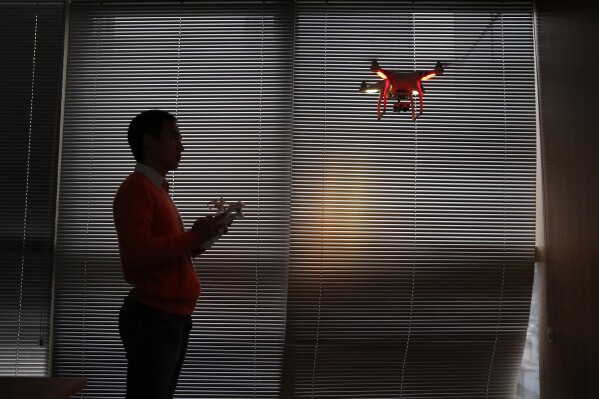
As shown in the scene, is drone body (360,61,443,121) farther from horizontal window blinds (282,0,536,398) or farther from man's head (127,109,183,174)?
man's head (127,109,183,174)

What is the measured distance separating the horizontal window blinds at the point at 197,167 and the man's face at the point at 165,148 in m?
0.84

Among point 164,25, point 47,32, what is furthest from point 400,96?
point 47,32

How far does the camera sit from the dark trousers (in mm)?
1645

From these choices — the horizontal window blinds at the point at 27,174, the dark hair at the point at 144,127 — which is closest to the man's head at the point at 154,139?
the dark hair at the point at 144,127

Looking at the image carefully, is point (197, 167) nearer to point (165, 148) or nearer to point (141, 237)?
point (165, 148)

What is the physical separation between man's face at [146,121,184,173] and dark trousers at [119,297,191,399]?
474mm

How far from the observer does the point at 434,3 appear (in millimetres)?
2746

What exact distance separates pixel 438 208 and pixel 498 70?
2.57 feet

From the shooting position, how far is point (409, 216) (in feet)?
8.75

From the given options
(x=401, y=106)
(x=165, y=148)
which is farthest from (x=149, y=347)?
(x=401, y=106)

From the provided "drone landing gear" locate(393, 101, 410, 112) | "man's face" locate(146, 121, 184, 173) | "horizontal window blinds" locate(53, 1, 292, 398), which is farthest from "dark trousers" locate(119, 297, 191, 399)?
"drone landing gear" locate(393, 101, 410, 112)

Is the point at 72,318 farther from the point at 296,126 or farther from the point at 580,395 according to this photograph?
the point at 580,395

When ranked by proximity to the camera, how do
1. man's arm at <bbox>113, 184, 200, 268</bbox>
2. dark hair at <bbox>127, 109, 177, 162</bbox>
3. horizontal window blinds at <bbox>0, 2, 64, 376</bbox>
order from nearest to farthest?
man's arm at <bbox>113, 184, 200, 268</bbox> < dark hair at <bbox>127, 109, 177, 162</bbox> < horizontal window blinds at <bbox>0, 2, 64, 376</bbox>

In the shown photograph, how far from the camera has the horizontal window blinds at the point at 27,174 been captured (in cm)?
264
